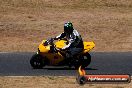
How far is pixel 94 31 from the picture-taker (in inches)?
1128

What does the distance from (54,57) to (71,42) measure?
86 centimetres

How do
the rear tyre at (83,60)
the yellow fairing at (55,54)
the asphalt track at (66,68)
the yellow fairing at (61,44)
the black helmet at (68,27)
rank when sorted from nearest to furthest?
the asphalt track at (66,68), the black helmet at (68,27), the yellow fairing at (55,54), the yellow fairing at (61,44), the rear tyre at (83,60)

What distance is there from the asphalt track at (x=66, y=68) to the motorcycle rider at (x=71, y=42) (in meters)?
0.63

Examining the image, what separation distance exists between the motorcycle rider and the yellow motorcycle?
0.16 meters

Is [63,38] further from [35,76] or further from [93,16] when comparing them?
[93,16]

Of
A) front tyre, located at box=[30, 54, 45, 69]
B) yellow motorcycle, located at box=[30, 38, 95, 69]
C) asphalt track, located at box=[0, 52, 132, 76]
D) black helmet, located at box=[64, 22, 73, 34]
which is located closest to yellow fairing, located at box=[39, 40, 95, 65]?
yellow motorcycle, located at box=[30, 38, 95, 69]

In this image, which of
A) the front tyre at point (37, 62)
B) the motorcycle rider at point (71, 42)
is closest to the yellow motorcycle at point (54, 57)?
the front tyre at point (37, 62)

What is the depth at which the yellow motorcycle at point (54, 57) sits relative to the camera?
2069 cm

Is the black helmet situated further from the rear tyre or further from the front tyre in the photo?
the front tyre

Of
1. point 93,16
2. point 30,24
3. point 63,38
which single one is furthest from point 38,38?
point 63,38

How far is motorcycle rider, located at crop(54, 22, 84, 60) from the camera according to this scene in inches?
805

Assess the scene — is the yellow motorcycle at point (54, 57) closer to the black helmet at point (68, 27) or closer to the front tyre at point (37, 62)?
the front tyre at point (37, 62)

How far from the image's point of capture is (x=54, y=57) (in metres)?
20.8

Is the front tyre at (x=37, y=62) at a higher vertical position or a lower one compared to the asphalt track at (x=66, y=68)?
higher
